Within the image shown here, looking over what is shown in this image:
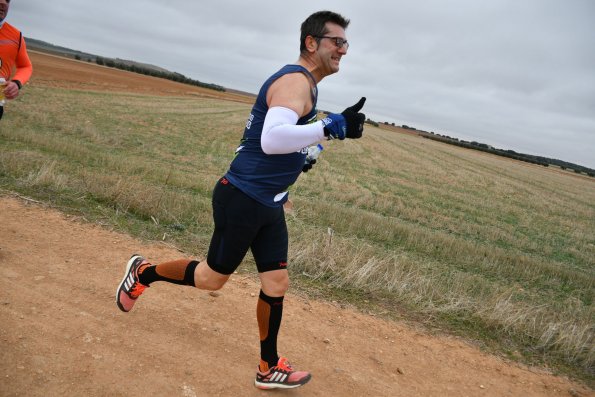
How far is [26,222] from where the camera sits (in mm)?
5059

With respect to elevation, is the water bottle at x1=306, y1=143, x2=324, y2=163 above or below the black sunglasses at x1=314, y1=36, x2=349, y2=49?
below

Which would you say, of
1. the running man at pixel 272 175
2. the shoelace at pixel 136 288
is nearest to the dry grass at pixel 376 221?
the running man at pixel 272 175

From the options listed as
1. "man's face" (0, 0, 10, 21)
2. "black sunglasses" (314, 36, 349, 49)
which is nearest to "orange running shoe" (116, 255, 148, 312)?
"black sunglasses" (314, 36, 349, 49)

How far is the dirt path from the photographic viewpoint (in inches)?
108

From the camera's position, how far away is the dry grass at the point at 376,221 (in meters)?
4.95

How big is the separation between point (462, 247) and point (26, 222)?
8.19 m

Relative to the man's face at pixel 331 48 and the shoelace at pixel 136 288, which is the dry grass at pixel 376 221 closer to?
the shoelace at pixel 136 288

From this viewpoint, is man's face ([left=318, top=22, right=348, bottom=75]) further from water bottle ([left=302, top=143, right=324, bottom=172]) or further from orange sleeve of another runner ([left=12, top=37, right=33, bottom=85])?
orange sleeve of another runner ([left=12, top=37, right=33, bottom=85])

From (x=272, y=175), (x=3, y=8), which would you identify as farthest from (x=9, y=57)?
(x=272, y=175)

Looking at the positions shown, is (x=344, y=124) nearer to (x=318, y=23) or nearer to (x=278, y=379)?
(x=318, y=23)

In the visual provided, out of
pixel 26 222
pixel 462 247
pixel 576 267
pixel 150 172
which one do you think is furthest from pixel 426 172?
pixel 26 222

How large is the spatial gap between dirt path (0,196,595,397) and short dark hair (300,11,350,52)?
2.24 m

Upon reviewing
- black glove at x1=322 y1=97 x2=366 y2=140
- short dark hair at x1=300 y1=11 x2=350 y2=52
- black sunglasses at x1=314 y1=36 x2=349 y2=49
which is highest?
short dark hair at x1=300 y1=11 x2=350 y2=52

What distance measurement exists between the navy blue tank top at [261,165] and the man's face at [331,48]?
16 cm
